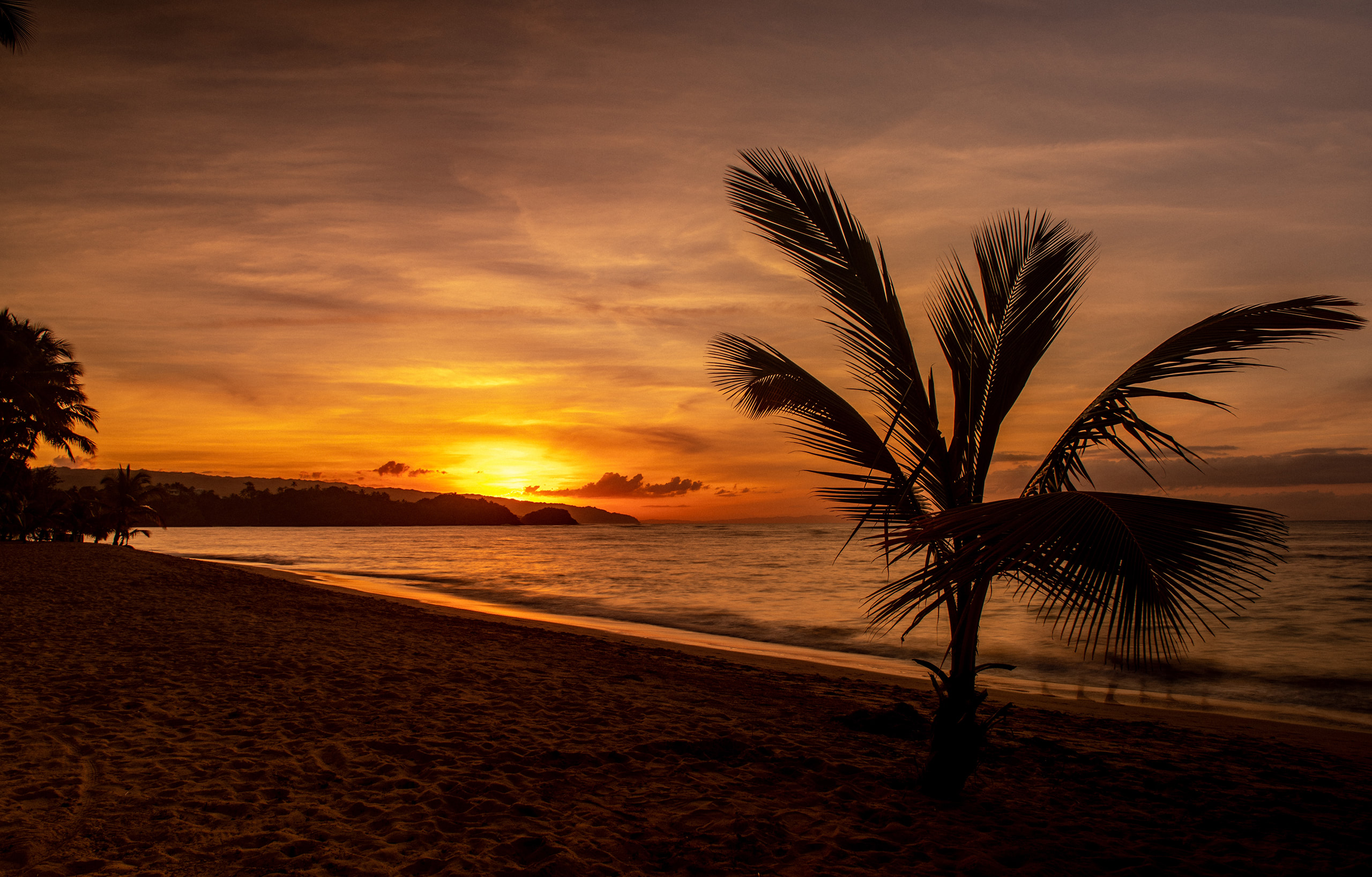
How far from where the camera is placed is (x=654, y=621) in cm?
A: 1606

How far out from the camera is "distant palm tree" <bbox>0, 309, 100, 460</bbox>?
80.3 ft

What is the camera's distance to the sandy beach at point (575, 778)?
10.9ft

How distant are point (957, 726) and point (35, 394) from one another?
109 feet

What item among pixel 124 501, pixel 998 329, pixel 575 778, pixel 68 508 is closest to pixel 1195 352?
pixel 998 329

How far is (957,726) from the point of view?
4031 mm

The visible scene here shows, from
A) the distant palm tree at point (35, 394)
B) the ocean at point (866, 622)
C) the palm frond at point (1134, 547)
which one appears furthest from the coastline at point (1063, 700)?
the distant palm tree at point (35, 394)

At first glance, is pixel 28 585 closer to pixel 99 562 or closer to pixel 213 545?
pixel 99 562

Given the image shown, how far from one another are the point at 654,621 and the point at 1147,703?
397 inches

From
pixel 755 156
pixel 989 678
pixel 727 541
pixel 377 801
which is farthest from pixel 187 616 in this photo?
pixel 727 541

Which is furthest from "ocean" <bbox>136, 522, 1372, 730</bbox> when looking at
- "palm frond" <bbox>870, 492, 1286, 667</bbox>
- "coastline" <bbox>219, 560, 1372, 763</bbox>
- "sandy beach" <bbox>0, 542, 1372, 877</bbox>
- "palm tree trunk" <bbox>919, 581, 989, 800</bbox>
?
"palm frond" <bbox>870, 492, 1286, 667</bbox>

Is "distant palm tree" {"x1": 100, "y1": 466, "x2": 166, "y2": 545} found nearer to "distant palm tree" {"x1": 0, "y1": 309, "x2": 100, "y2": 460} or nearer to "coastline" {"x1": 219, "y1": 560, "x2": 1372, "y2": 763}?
"distant palm tree" {"x1": 0, "y1": 309, "x2": 100, "y2": 460}

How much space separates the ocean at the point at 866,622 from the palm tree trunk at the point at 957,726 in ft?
15.5

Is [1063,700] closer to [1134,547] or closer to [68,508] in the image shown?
[1134,547]

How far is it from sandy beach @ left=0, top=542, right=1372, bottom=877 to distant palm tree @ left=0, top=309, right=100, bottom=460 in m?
23.7
